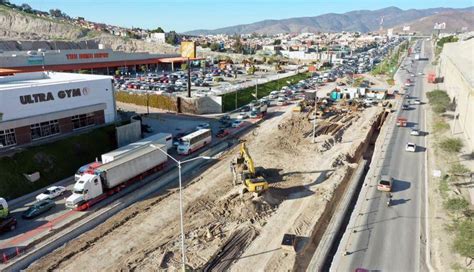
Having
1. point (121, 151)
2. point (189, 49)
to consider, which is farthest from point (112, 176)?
point (189, 49)

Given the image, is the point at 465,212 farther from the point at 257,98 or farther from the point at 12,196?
→ the point at 257,98

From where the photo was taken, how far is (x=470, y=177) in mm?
39375

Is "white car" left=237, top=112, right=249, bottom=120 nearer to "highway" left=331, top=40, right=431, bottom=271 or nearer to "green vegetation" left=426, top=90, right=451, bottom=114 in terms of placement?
"highway" left=331, top=40, right=431, bottom=271

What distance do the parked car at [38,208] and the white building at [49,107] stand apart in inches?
458

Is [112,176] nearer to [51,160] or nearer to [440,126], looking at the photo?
[51,160]

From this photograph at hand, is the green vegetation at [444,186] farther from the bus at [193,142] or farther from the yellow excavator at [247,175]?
the bus at [193,142]

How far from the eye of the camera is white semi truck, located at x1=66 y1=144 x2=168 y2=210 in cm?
3475

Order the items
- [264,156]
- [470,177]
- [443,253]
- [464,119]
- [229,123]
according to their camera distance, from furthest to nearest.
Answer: [229,123] < [464,119] < [264,156] < [470,177] < [443,253]

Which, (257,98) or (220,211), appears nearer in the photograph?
→ (220,211)

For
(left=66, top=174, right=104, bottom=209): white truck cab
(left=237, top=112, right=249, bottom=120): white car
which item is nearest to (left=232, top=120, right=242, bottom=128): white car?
(left=237, top=112, right=249, bottom=120): white car

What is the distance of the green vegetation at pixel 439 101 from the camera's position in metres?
70.7

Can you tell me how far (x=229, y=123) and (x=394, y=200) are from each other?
36.7m

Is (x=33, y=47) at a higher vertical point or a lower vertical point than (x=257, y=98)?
higher

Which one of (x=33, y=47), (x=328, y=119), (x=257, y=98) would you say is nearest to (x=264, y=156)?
(x=328, y=119)
